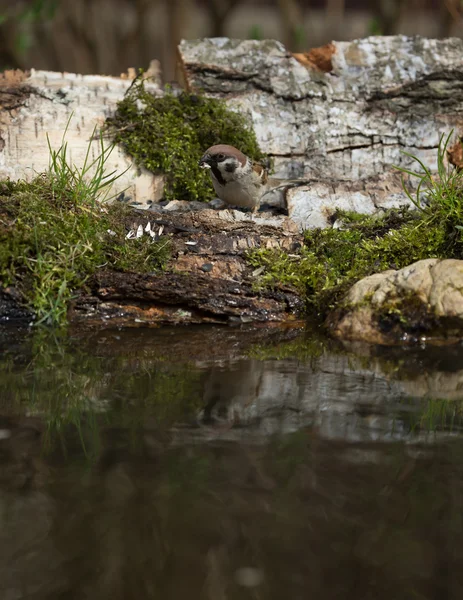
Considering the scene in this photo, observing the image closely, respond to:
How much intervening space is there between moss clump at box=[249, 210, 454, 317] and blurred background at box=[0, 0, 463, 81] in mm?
6507

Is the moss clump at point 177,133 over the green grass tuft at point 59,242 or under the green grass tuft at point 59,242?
over

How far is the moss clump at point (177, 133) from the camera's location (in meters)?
6.68

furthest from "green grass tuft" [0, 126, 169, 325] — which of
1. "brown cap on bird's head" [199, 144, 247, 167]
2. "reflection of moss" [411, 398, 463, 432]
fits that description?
"reflection of moss" [411, 398, 463, 432]

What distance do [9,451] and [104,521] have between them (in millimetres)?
648

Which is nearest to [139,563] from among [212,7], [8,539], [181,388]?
[8,539]

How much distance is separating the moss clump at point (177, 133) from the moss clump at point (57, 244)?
1.34m

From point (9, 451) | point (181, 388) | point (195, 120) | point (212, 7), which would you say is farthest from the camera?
point (212, 7)

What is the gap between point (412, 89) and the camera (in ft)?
23.8

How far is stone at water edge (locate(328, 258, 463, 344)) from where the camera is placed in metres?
4.30

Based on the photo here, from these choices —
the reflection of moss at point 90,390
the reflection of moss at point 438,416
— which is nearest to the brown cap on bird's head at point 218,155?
the reflection of moss at point 90,390

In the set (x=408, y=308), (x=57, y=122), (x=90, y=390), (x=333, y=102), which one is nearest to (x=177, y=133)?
(x=57, y=122)

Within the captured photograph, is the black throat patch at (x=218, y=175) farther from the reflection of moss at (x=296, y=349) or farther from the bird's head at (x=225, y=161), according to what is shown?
the reflection of moss at (x=296, y=349)

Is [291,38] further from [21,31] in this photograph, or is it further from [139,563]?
[139,563]

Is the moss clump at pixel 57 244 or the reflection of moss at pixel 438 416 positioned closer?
the reflection of moss at pixel 438 416
